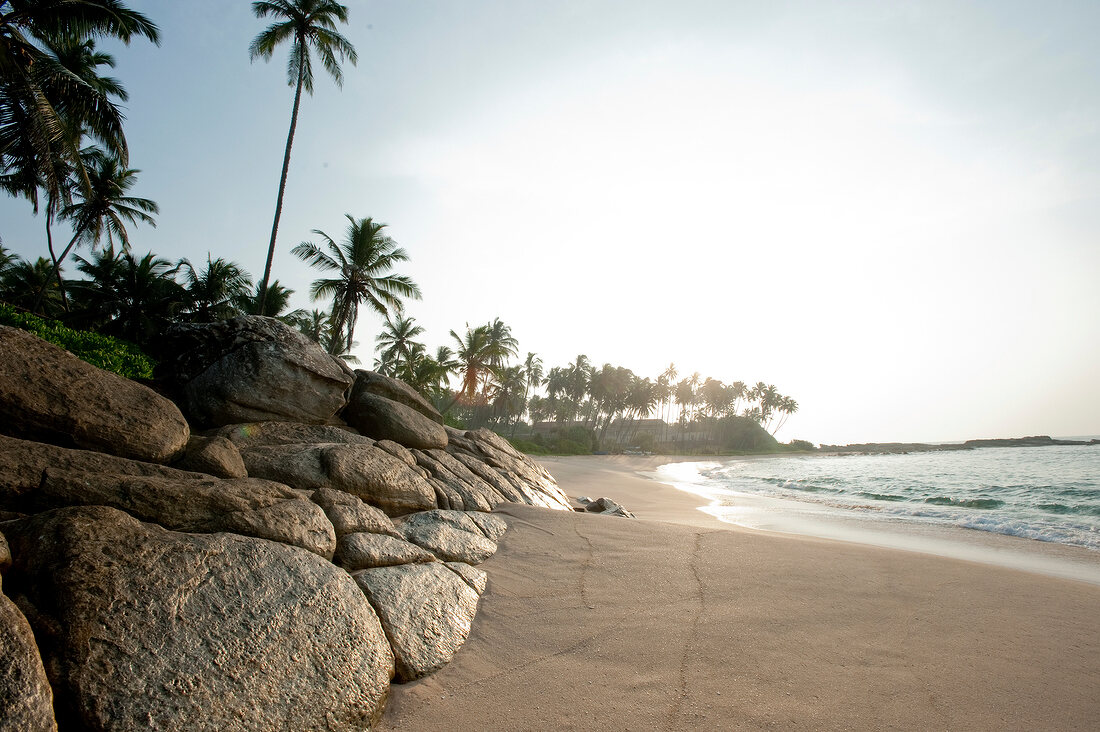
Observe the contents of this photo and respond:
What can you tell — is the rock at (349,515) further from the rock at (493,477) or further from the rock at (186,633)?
the rock at (493,477)

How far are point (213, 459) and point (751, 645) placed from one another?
4.67 meters

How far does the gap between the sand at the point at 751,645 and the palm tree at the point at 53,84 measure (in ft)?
47.8

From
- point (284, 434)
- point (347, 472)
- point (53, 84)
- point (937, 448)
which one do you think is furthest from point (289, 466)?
point (937, 448)

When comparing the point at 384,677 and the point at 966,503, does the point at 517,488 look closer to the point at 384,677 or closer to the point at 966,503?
the point at 384,677

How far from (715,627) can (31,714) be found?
390 centimetres

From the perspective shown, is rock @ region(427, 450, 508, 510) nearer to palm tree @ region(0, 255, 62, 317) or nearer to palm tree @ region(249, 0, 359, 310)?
palm tree @ region(249, 0, 359, 310)

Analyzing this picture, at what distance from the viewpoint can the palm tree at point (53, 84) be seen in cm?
1162

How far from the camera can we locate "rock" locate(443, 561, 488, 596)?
4.44m

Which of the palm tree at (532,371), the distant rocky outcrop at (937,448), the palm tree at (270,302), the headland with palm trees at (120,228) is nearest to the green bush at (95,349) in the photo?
the headland with palm trees at (120,228)

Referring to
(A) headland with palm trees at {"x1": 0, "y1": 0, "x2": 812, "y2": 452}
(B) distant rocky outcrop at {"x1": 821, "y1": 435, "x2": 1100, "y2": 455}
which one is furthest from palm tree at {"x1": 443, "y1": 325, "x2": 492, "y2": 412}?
(B) distant rocky outcrop at {"x1": 821, "y1": 435, "x2": 1100, "y2": 455}

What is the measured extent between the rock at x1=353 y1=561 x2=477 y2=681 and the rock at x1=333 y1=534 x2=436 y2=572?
0.11 metres

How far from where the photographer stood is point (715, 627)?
3.97 metres

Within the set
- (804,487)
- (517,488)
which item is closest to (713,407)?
(804,487)

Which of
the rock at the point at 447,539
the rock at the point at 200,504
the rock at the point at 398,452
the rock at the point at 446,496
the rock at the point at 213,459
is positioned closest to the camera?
the rock at the point at 200,504
